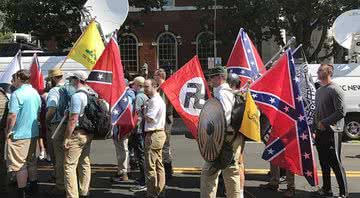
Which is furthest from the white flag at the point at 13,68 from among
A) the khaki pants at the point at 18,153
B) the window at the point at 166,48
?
the window at the point at 166,48

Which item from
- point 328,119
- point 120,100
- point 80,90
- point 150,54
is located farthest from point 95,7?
point 150,54

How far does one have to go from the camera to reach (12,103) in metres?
7.62

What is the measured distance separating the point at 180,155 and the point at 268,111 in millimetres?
5320

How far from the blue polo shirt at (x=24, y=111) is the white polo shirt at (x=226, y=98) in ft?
9.04

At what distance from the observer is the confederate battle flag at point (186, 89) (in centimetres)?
809

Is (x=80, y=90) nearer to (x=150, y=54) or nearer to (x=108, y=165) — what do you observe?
(x=108, y=165)

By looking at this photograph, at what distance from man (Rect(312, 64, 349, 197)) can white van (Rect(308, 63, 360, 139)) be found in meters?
7.61

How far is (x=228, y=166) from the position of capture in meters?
6.52

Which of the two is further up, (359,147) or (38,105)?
(38,105)

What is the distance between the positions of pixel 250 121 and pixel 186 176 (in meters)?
3.56

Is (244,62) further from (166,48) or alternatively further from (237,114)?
(166,48)

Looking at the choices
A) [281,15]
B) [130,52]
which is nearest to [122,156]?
[281,15]

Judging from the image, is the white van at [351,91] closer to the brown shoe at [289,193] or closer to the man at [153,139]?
the brown shoe at [289,193]

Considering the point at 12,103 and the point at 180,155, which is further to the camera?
the point at 180,155
